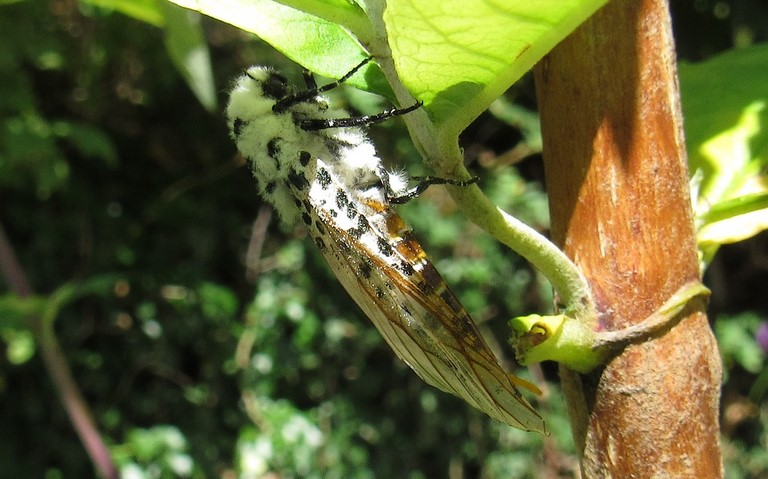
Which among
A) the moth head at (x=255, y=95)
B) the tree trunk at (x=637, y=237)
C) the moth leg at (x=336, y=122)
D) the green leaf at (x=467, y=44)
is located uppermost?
the moth head at (x=255, y=95)

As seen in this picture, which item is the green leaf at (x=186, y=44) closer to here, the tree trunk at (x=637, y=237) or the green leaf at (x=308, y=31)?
the green leaf at (x=308, y=31)

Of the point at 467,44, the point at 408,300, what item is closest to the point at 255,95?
the point at 408,300

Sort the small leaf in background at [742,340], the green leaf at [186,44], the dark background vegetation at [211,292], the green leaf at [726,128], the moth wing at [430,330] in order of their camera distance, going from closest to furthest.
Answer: the moth wing at [430,330] < the green leaf at [726,128] < the green leaf at [186,44] < the dark background vegetation at [211,292] < the small leaf in background at [742,340]

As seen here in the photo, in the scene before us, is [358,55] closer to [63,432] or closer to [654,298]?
[654,298]

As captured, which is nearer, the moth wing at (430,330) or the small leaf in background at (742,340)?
the moth wing at (430,330)

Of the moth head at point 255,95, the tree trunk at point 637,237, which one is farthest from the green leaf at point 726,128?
the moth head at point 255,95

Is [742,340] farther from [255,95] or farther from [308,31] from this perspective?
[308,31]

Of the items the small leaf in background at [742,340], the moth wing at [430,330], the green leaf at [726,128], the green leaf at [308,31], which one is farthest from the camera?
the small leaf in background at [742,340]
